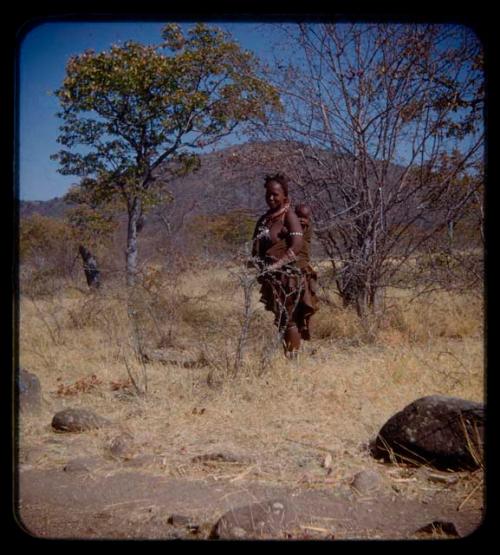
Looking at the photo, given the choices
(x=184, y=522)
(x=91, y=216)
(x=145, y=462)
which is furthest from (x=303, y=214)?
(x=91, y=216)

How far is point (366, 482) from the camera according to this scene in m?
3.50

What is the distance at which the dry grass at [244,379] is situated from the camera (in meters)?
4.12

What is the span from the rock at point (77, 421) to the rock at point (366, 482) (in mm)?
2018

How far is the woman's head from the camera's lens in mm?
5984

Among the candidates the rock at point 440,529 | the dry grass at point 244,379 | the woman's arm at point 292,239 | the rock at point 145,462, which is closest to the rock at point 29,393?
the dry grass at point 244,379

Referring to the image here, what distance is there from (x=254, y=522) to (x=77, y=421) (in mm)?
2030

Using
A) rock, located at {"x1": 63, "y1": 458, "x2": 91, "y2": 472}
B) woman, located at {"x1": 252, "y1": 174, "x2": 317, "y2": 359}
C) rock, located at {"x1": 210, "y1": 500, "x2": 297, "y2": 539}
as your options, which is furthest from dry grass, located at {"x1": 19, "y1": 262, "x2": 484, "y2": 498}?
rock, located at {"x1": 210, "y1": 500, "x2": 297, "y2": 539}

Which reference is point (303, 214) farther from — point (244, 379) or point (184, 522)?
point (184, 522)

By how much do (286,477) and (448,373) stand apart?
7.38ft

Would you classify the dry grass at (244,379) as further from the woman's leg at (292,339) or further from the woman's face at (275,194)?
the woman's face at (275,194)

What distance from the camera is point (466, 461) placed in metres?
3.55

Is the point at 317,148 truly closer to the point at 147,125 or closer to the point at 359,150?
the point at 359,150

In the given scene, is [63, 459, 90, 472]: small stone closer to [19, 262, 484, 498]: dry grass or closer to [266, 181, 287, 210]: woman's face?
[19, 262, 484, 498]: dry grass

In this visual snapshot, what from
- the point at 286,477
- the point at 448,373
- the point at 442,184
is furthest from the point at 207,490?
the point at 442,184
